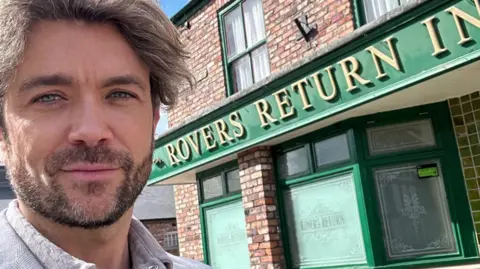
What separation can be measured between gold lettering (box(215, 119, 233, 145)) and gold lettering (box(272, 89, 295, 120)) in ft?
3.47

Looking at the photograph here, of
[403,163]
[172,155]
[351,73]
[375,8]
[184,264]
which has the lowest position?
[184,264]

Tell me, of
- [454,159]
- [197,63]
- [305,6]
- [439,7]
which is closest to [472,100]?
[454,159]

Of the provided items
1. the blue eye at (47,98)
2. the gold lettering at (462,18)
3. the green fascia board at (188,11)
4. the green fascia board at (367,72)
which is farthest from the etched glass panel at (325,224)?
the blue eye at (47,98)

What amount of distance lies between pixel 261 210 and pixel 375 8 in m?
2.88

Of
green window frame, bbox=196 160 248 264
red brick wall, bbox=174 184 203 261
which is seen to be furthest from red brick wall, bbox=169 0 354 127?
red brick wall, bbox=174 184 203 261

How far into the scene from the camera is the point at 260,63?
7051 mm

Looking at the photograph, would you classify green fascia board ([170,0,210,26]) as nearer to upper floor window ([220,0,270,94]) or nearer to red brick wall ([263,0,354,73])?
upper floor window ([220,0,270,94])

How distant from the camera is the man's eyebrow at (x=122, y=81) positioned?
1.38 metres

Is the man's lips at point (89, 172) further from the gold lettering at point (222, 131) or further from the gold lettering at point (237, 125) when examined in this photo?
the gold lettering at point (222, 131)

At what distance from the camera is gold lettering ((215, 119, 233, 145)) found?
6711 mm

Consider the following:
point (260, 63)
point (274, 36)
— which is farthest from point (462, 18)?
point (260, 63)

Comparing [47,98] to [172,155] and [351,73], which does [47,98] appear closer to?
[351,73]

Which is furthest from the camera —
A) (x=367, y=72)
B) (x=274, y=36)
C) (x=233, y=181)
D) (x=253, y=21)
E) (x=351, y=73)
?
(x=233, y=181)

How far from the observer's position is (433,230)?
16.7 ft
